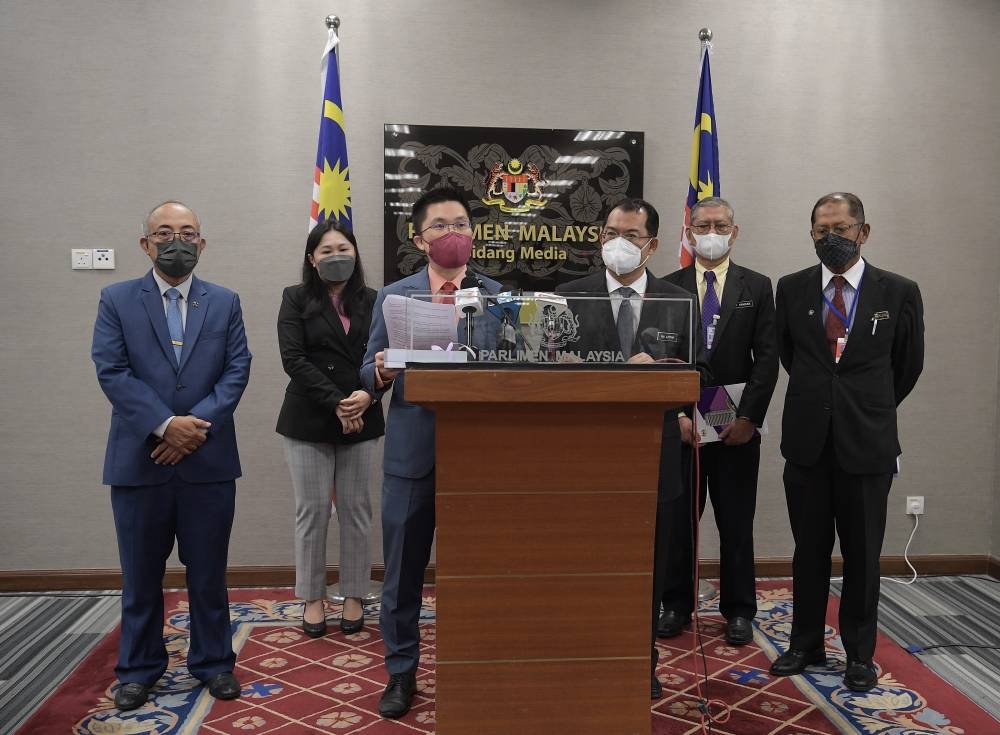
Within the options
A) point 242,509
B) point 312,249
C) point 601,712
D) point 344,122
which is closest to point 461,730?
point 601,712

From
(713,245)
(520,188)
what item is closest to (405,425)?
(713,245)

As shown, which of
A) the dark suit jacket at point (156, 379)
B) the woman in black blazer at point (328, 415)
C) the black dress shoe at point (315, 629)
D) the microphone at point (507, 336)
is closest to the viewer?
the microphone at point (507, 336)

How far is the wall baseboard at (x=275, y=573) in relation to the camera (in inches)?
166

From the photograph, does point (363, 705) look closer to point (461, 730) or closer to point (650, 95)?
point (461, 730)

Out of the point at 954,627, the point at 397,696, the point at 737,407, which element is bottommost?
the point at 954,627

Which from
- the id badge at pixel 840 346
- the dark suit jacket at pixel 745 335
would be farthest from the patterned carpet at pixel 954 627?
the id badge at pixel 840 346

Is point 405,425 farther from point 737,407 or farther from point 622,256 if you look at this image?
point 737,407

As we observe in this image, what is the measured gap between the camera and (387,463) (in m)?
2.74

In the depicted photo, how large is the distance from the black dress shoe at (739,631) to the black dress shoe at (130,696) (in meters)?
2.28

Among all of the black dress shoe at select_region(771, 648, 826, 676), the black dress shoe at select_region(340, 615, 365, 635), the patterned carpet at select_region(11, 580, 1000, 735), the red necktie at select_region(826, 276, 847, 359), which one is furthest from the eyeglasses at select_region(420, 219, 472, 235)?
the black dress shoe at select_region(771, 648, 826, 676)

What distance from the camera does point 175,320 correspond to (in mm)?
2979

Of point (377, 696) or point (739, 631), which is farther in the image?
point (739, 631)

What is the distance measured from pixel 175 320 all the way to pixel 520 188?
2.00 m

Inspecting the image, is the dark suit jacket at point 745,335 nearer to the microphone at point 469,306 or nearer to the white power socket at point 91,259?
the microphone at point 469,306
